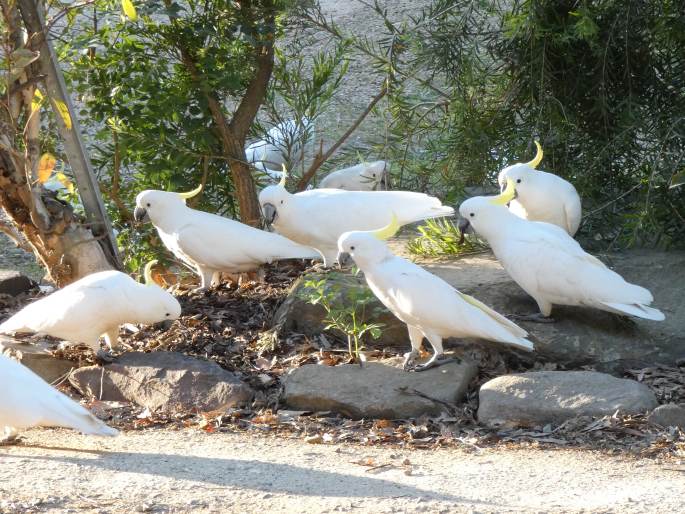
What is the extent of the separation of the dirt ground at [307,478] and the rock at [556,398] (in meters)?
0.26

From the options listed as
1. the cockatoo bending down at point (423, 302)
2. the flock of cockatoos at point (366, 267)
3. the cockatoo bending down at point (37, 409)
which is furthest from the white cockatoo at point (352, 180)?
the cockatoo bending down at point (37, 409)

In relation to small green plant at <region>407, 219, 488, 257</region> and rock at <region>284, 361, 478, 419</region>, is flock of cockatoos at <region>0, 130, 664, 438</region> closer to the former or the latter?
rock at <region>284, 361, 478, 419</region>

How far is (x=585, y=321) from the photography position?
14.7 ft

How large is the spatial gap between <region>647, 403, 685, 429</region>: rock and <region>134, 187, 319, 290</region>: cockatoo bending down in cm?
212

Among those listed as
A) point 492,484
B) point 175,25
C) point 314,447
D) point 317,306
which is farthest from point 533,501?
point 175,25

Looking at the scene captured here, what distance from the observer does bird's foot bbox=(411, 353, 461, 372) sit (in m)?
4.02

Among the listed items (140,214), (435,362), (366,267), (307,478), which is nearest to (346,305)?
(366,267)

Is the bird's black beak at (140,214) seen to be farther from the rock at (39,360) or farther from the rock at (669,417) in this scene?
the rock at (669,417)

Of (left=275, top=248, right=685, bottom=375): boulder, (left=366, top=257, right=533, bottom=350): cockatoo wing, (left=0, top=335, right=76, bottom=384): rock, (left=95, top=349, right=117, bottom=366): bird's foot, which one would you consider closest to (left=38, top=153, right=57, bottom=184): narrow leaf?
(left=0, top=335, right=76, bottom=384): rock

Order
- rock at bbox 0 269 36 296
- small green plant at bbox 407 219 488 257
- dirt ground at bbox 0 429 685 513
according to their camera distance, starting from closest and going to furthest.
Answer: dirt ground at bbox 0 429 685 513 < small green plant at bbox 407 219 488 257 < rock at bbox 0 269 36 296

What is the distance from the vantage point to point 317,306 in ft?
15.2

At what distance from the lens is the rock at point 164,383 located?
399cm

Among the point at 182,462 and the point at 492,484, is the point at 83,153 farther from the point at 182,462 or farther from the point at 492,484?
the point at 492,484

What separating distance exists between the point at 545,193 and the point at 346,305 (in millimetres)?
1191
